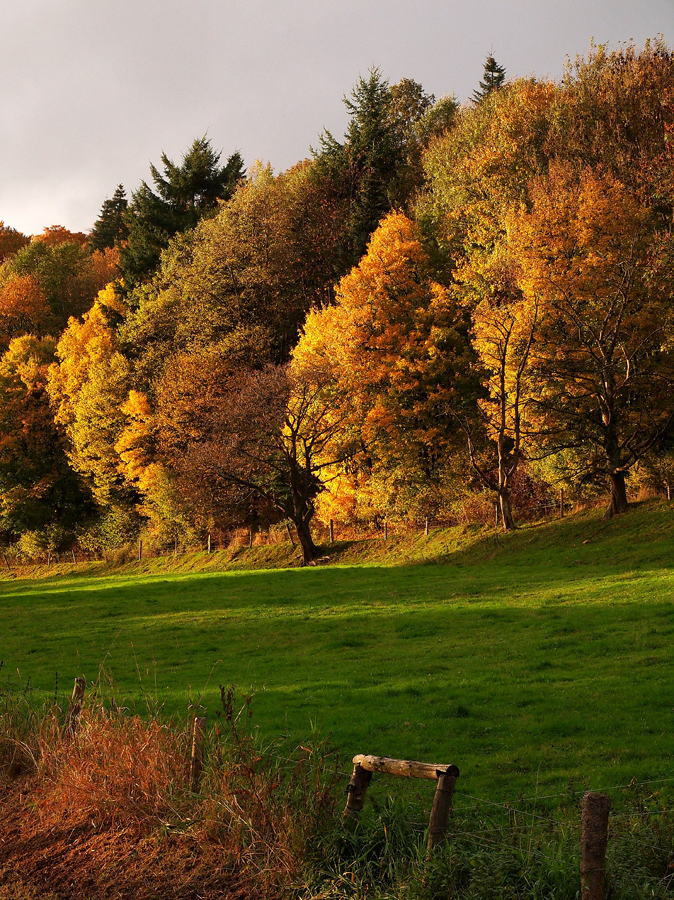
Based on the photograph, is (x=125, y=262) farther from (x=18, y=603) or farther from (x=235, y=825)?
(x=235, y=825)

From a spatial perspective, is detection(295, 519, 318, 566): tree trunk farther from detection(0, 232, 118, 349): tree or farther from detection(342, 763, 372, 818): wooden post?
detection(0, 232, 118, 349): tree

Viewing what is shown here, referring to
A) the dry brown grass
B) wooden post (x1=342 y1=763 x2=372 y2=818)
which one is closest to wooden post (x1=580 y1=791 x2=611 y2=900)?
wooden post (x1=342 y1=763 x2=372 y2=818)

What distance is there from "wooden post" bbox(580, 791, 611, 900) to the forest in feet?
89.2

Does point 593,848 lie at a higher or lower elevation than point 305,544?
higher

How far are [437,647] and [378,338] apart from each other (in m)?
23.0

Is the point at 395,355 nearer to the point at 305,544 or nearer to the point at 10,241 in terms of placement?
the point at 305,544

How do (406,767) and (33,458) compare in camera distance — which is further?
(33,458)

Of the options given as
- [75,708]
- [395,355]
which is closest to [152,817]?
[75,708]

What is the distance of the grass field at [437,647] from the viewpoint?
10.9 metres

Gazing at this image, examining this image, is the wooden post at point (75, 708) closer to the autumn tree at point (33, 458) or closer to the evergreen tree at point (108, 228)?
the autumn tree at point (33, 458)

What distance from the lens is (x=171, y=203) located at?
65188 mm

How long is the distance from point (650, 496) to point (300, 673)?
20214 millimetres

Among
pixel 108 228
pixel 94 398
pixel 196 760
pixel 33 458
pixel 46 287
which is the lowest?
pixel 196 760

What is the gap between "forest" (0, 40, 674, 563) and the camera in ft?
105
